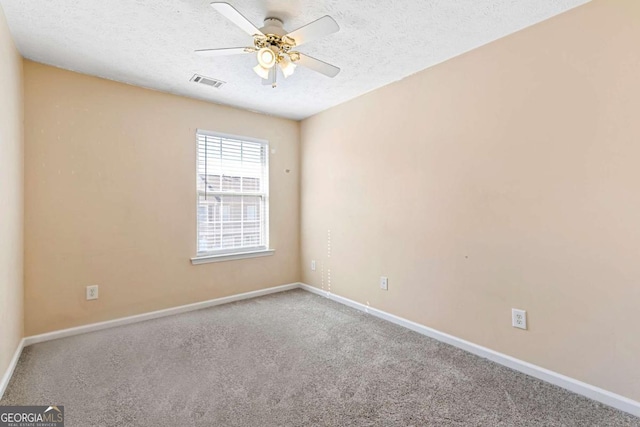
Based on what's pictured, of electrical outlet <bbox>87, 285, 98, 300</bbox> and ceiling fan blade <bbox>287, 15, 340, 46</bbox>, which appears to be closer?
ceiling fan blade <bbox>287, 15, 340, 46</bbox>

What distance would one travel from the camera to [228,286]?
3.69 metres

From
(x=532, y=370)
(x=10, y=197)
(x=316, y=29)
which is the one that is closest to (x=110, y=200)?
(x=10, y=197)

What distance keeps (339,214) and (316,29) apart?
2237 millimetres

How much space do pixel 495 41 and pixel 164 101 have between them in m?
3.14

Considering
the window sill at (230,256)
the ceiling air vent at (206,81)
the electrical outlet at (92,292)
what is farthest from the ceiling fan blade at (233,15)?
the electrical outlet at (92,292)

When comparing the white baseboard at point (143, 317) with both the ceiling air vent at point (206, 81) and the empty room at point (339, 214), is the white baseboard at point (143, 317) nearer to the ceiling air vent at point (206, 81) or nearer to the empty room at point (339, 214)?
the empty room at point (339, 214)

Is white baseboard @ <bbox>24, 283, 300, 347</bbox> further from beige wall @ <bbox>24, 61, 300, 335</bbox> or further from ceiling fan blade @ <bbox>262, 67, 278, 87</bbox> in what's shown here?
ceiling fan blade @ <bbox>262, 67, 278, 87</bbox>

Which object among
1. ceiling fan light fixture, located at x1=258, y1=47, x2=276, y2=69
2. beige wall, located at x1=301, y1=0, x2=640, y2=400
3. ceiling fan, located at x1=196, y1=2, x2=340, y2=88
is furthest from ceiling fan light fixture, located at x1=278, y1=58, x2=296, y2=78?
beige wall, located at x1=301, y1=0, x2=640, y2=400

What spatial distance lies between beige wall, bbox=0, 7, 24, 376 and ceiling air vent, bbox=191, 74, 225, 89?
1255 mm

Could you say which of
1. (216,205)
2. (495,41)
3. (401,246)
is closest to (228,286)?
(216,205)

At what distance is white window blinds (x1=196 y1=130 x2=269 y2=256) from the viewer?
11.6ft

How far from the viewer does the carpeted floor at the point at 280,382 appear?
1660mm

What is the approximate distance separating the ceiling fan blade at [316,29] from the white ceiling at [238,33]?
0.22 metres

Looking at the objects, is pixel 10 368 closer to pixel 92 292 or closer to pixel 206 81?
pixel 92 292
